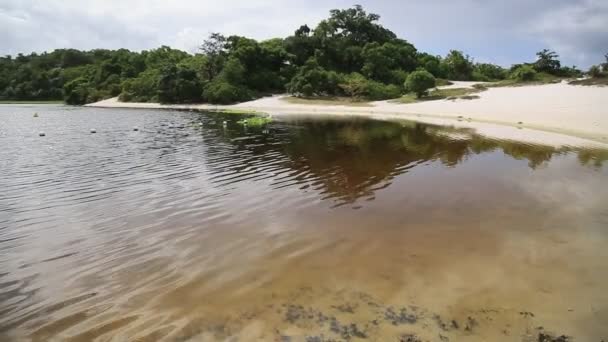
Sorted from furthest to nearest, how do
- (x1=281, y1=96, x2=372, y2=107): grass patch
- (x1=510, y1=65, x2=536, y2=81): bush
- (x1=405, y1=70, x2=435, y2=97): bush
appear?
(x1=281, y1=96, x2=372, y2=107): grass patch → (x1=510, y1=65, x2=536, y2=81): bush → (x1=405, y1=70, x2=435, y2=97): bush

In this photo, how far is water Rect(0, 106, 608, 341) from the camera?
568 centimetres

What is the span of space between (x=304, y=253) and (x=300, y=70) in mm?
69624

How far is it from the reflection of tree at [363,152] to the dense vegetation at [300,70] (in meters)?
33.3

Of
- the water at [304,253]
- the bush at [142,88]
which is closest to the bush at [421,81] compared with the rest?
the water at [304,253]

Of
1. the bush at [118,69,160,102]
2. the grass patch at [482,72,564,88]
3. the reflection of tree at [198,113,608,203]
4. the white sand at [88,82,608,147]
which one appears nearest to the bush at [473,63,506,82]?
the grass patch at [482,72,564,88]

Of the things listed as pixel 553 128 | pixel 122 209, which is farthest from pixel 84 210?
pixel 553 128

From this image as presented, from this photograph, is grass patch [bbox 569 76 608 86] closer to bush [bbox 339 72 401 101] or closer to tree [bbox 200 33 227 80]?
bush [bbox 339 72 401 101]

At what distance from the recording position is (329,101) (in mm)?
68812

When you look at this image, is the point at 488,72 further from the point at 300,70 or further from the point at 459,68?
the point at 300,70

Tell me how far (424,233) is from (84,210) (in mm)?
9506

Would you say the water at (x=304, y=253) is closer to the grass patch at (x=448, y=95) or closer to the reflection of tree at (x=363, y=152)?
the reflection of tree at (x=363, y=152)

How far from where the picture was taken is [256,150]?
22.5m

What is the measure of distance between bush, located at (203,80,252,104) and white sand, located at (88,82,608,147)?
16280mm

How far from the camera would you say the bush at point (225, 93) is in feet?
251
